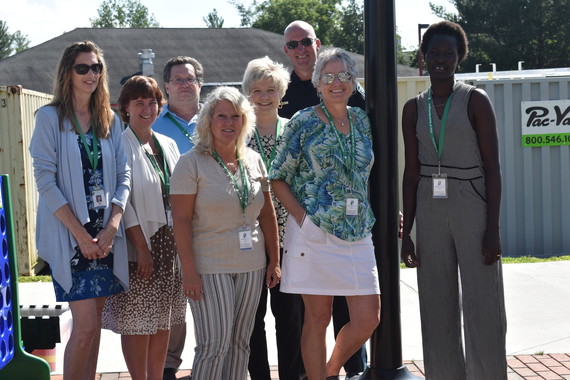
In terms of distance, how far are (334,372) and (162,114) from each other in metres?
2.10

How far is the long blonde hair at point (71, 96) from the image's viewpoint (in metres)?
4.29

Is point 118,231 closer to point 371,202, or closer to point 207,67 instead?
point 371,202

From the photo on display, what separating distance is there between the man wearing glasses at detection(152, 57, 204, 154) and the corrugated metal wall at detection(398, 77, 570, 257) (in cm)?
634

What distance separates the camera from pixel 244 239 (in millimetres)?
4176

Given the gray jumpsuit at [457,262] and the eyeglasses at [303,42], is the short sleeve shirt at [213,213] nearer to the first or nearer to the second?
the gray jumpsuit at [457,262]

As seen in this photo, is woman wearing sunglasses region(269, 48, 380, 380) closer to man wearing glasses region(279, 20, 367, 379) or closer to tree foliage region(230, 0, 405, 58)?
man wearing glasses region(279, 20, 367, 379)

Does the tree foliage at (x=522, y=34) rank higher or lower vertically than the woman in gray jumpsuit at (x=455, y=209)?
higher

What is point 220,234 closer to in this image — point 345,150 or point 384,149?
point 345,150

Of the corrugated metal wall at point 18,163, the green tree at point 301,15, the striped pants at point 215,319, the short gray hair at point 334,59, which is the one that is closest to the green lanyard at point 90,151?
the striped pants at point 215,319

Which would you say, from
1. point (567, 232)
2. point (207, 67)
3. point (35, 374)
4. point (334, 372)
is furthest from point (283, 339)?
point (207, 67)

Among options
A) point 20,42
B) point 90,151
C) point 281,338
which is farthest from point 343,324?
point 20,42

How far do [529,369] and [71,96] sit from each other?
3476mm

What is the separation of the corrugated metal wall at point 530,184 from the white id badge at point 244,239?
7443 mm

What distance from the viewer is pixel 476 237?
418cm
